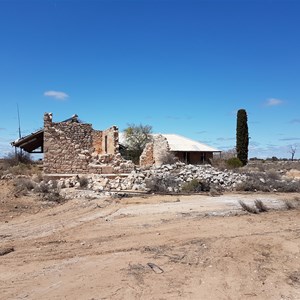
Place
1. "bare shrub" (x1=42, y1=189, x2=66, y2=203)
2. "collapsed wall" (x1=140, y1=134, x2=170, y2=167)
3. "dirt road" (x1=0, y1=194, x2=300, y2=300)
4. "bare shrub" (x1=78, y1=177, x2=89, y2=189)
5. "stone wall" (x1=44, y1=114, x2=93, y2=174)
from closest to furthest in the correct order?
"dirt road" (x1=0, y1=194, x2=300, y2=300) → "bare shrub" (x1=42, y1=189, x2=66, y2=203) → "bare shrub" (x1=78, y1=177, x2=89, y2=189) → "stone wall" (x1=44, y1=114, x2=93, y2=174) → "collapsed wall" (x1=140, y1=134, x2=170, y2=167)

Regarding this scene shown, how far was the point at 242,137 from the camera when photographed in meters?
41.1

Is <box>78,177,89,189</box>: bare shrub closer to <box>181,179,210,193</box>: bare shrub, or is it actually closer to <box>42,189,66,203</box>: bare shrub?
<box>42,189,66,203</box>: bare shrub

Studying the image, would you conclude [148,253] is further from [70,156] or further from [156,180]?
[70,156]

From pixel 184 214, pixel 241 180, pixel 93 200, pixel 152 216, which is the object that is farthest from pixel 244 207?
pixel 241 180

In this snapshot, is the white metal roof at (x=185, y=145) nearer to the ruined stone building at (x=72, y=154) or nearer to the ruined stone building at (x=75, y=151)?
the ruined stone building at (x=75, y=151)

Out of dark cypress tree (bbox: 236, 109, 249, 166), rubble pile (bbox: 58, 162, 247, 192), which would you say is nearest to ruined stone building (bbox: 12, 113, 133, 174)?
rubble pile (bbox: 58, 162, 247, 192)

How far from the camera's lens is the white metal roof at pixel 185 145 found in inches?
1433

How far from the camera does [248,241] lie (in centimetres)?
874

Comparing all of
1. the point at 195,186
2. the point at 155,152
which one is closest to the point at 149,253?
the point at 195,186

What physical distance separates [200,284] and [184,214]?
5.62 meters

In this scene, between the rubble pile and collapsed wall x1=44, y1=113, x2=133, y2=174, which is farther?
collapsed wall x1=44, y1=113, x2=133, y2=174

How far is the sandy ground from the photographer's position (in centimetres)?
599

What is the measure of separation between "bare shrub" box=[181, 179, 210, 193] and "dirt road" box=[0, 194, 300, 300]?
487 cm

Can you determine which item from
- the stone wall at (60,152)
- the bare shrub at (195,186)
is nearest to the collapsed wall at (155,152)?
the stone wall at (60,152)
